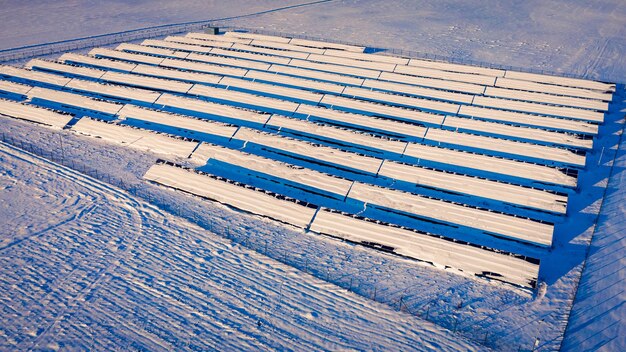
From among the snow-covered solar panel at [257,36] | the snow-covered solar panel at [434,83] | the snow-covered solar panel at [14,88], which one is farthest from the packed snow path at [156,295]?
the snow-covered solar panel at [257,36]

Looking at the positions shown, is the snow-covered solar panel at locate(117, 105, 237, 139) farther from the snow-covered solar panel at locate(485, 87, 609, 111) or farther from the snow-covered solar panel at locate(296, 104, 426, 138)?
the snow-covered solar panel at locate(485, 87, 609, 111)

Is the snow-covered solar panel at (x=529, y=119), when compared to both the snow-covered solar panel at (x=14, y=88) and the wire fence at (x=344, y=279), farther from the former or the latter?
the snow-covered solar panel at (x=14, y=88)

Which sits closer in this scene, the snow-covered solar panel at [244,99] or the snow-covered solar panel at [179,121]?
the snow-covered solar panel at [179,121]

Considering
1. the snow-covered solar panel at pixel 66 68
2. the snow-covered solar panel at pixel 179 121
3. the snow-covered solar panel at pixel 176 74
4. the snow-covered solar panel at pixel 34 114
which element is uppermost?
the snow-covered solar panel at pixel 34 114

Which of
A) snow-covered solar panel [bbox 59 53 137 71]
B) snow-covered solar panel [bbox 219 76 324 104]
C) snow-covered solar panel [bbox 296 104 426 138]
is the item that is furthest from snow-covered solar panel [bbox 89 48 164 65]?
snow-covered solar panel [bbox 296 104 426 138]

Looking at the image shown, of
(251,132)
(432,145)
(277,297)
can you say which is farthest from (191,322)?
(432,145)

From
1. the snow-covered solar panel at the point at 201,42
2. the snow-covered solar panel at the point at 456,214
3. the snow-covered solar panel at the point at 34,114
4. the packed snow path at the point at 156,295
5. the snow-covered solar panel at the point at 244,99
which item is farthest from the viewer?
the snow-covered solar panel at the point at 201,42
